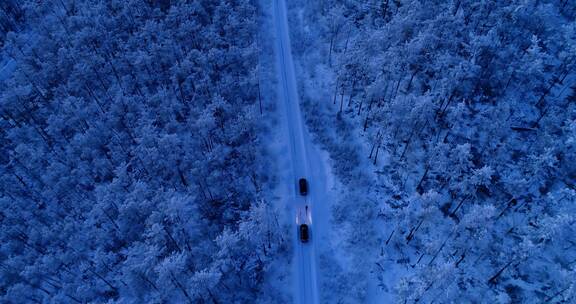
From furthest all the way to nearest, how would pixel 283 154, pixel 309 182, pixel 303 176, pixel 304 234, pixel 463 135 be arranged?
pixel 283 154
pixel 463 135
pixel 303 176
pixel 309 182
pixel 304 234

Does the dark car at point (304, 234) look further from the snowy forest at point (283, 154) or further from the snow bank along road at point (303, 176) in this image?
the snowy forest at point (283, 154)

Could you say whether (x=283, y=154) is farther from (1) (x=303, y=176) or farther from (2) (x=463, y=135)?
(2) (x=463, y=135)

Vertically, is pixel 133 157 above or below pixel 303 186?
above

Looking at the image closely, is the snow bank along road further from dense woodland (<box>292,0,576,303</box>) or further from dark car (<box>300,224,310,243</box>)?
dense woodland (<box>292,0,576,303</box>)

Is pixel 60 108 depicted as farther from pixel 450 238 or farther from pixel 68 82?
pixel 450 238

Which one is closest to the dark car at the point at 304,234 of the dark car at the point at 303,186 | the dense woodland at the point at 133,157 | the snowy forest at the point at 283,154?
the snowy forest at the point at 283,154

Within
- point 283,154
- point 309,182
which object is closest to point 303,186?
point 309,182

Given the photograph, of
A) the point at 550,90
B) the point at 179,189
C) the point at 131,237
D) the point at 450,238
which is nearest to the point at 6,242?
the point at 131,237
